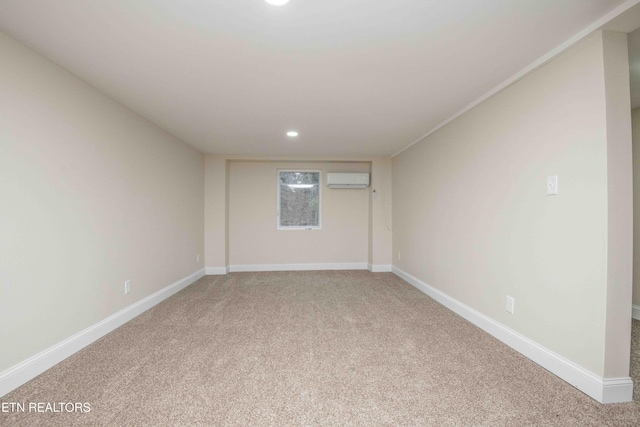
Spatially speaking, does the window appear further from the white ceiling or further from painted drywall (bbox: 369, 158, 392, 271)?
the white ceiling

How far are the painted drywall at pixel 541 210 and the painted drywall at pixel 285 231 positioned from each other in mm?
2346

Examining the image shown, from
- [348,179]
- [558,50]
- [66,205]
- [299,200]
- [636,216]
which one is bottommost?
[636,216]

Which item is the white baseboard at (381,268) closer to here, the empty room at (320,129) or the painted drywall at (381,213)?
the painted drywall at (381,213)

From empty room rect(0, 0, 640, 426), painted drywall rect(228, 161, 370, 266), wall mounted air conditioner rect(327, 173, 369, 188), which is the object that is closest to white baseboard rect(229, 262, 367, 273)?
painted drywall rect(228, 161, 370, 266)

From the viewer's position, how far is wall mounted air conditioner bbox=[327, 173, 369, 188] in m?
5.28

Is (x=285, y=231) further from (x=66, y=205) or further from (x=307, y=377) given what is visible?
(x=307, y=377)

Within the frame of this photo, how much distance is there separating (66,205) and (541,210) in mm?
3479

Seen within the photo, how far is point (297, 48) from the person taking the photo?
1.81m

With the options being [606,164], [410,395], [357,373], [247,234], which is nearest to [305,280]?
[247,234]

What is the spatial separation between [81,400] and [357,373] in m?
1.62

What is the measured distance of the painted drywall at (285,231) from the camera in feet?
17.5

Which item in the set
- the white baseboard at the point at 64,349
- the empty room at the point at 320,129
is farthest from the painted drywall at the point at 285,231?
the white baseboard at the point at 64,349

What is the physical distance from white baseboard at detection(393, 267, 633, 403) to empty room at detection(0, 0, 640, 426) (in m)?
0.01

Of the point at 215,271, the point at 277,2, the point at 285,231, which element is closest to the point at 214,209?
the point at 215,271
